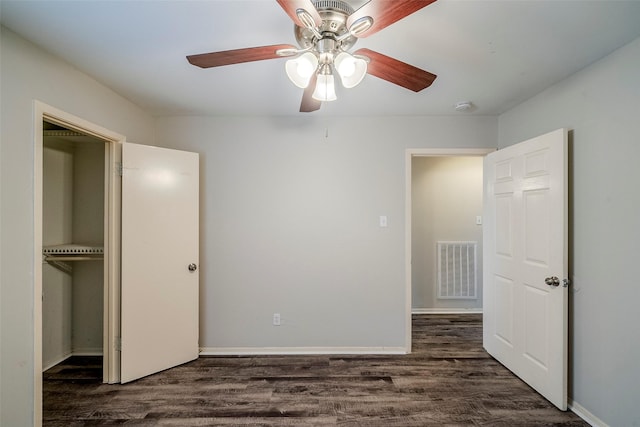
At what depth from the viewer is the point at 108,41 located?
1.55 meters

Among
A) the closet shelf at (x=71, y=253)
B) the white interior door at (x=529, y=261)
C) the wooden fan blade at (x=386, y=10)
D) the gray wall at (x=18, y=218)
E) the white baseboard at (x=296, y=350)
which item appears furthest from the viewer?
the white baseboard at (x=296, y=350)

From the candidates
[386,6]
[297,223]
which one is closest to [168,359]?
[297,223]

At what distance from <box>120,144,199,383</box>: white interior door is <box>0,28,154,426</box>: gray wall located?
0.65 meters

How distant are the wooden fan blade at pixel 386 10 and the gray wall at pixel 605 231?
1.57m

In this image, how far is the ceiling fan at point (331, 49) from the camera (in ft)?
3.17

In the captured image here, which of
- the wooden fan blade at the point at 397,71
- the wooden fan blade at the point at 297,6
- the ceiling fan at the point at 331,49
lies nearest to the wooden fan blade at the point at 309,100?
the ceiling fan at the point at 331,49

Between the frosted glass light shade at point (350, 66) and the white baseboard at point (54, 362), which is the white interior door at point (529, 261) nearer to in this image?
the frosted glass light shade at point (350, 66)

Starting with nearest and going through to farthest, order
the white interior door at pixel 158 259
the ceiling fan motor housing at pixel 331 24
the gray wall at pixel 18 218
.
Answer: the ceiling fan motor housing at pixel 331 24 < the gray wall at pixel 18 218 < the white interior door at pixel 158 259

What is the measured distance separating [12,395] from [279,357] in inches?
69.3

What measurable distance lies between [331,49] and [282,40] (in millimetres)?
489

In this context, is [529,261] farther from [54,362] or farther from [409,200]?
[54,362]

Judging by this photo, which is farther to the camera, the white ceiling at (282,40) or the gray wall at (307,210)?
the gray wall at (307,210)

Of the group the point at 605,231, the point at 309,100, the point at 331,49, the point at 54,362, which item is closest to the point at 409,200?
the point at 605,231

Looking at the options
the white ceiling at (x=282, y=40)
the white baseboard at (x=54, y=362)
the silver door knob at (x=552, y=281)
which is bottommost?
the white baseboard at (x=54, y=362)
